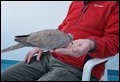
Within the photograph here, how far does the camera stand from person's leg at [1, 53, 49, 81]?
102cm

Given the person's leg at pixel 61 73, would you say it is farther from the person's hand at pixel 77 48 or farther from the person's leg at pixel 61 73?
the person's hand at pixel 77 48

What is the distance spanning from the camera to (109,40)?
94 centimetres

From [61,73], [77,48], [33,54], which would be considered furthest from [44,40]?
[33,54]

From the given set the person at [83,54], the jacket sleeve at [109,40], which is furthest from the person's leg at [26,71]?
the jacket sleeve at [109,40]

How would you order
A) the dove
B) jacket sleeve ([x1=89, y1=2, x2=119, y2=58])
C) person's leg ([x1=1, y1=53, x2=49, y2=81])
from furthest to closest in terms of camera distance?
person's leg ([x1=1, y1=53, x2=49, y2=81]) → jacket sleeve ([x1=89, y1=2, x2=119, y2=58]) → the dove

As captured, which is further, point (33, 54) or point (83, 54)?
point (33, 54)

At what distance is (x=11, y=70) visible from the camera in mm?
1031

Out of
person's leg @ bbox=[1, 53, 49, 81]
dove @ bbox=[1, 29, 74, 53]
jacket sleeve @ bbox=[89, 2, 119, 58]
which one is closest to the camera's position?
dove @ bbox=[1, 29, 74, 53]

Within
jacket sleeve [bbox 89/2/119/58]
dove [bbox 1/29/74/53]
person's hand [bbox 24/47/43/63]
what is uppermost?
dove [bbox 1/29/74/53]

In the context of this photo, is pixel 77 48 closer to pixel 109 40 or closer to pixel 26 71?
pixel 109 40

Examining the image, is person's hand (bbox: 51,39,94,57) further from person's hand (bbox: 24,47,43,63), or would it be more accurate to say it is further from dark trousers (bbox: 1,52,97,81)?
person's hand (bbox: 24,47,43,63)

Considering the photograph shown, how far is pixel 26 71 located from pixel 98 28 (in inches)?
12.4

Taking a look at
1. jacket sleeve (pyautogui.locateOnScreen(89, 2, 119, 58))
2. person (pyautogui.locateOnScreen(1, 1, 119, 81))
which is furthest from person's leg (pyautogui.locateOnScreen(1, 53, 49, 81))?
jacket sleeve (pyautogui.locateOnScreen(89, 2, 119, 58))

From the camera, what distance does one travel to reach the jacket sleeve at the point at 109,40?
0.91 m
